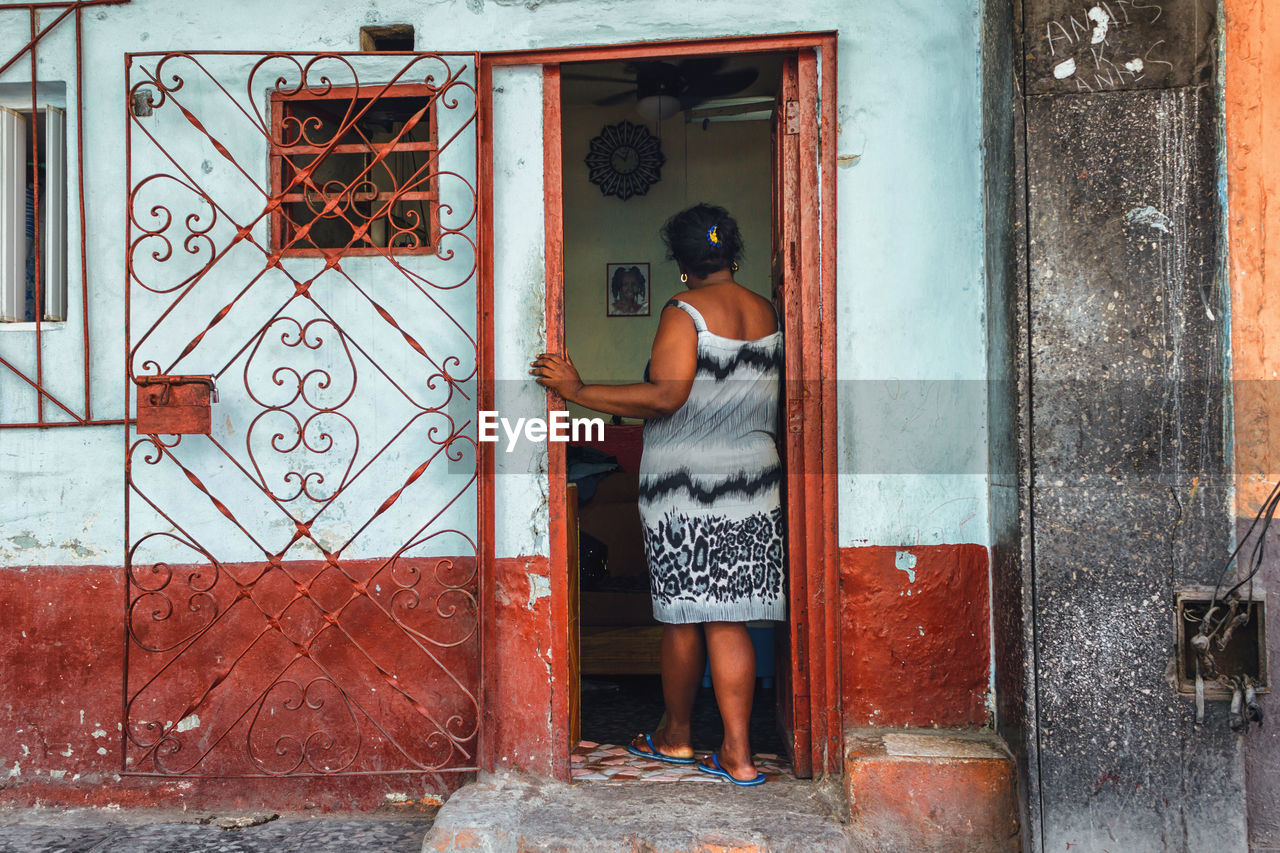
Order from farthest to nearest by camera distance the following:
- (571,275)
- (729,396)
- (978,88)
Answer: (571,275) < (729,396) < (978,88)

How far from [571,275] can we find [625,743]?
4.05m

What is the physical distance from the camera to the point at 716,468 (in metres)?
3.14

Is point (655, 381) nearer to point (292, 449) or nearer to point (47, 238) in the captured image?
point (292, 449)

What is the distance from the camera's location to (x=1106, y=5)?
2537mm

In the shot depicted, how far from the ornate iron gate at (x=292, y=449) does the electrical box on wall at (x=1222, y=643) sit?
215 cm

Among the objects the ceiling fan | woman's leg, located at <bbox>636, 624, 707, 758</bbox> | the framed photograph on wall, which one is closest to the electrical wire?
woman's leg, located at <bbox>636, 624, 707, 758</bbox>

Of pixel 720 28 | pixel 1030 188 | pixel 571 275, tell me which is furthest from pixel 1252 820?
pixel 571 275

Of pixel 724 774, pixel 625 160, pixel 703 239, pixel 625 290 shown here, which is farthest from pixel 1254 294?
pixel 625 160

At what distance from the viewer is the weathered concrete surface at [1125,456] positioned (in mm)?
2502

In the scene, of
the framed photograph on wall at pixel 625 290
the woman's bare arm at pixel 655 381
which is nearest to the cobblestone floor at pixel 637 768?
the woman's bare arm at pixel 655 381

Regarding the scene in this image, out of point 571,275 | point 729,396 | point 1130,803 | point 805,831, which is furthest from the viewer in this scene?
point 571,275

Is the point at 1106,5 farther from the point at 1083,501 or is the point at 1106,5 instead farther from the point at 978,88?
the point at 1083,501

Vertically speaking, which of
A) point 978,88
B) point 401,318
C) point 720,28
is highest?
point 720,28

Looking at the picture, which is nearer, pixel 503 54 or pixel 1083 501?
pixel 1083 501
